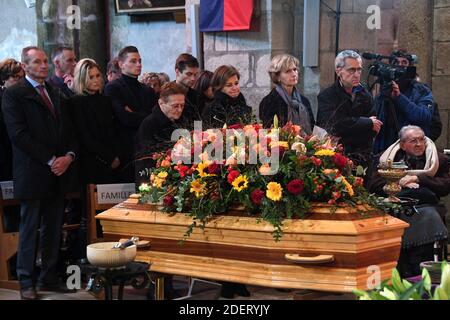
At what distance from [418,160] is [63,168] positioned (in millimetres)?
2415

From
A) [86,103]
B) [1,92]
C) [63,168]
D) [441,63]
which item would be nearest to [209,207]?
[63,168]

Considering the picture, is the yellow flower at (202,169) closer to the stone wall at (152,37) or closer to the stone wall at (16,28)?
the stone wall at (152,37)

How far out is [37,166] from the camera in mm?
4914

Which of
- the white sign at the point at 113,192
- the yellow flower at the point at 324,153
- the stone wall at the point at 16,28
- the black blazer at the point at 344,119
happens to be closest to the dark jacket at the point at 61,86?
the white sign at the point at 113,192

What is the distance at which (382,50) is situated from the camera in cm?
734

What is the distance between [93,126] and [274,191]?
2.14 metres

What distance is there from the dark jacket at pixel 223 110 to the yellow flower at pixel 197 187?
41.8 inches

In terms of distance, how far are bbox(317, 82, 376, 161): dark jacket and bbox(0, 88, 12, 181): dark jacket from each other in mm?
2123

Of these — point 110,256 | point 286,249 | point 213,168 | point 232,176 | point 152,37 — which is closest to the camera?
point 110,256

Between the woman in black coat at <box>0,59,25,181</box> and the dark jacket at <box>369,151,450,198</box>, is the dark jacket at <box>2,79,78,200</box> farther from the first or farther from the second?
the dark jacket at <box>369,151,450,198</box>

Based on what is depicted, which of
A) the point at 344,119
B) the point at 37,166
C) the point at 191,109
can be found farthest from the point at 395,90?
the point at 37,166

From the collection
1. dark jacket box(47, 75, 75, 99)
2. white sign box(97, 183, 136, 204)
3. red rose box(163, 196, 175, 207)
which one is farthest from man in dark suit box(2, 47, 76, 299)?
red rose box(163, 196, 175, 207)

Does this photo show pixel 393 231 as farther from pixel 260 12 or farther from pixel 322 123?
pixel 260 12

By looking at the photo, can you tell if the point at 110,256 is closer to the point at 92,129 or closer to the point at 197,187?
the point at 197,187
